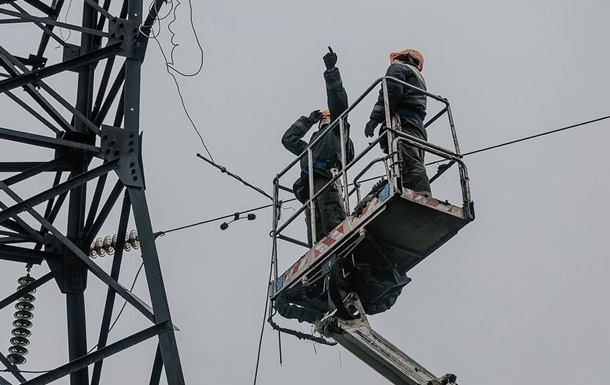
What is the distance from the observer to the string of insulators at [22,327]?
10852 millimetres

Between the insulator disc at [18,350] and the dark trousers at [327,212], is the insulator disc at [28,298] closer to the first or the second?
the insulator disc at [18,350]

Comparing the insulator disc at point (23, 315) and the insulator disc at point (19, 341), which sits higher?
the insulator disc at point (23, 315)

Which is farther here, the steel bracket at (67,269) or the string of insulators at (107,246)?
the string of insulators at (107,246)

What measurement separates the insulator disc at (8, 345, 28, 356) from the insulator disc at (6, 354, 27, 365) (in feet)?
0.12

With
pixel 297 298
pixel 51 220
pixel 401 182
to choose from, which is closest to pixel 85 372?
pixel 51 220

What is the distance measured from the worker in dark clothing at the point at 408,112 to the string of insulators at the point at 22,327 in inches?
154

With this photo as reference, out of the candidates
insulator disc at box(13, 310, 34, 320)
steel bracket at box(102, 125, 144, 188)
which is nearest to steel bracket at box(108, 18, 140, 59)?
steel bracket at box(102, 125, 144, 188)

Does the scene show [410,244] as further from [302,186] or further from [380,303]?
[302,186]

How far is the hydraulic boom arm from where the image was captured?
941 centimetres

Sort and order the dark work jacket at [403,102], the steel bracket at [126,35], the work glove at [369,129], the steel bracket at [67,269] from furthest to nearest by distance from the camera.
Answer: the work glove at [369,129] < the dark work jacket at [403,102] < the steel bracket at [67,269] < the steel bracket at [126,35]

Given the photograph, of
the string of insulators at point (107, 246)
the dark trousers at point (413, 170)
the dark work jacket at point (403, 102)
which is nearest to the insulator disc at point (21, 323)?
the string of insulators at point (107, 246)

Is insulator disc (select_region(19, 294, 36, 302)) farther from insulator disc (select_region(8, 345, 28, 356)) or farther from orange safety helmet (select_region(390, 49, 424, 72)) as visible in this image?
orange safety helmet (select_region(390, 49, 424, 72))

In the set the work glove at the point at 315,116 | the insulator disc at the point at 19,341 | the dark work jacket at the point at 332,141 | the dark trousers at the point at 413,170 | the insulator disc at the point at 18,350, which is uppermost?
the work glove at the point at 315,116

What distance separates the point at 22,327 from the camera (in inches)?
432
